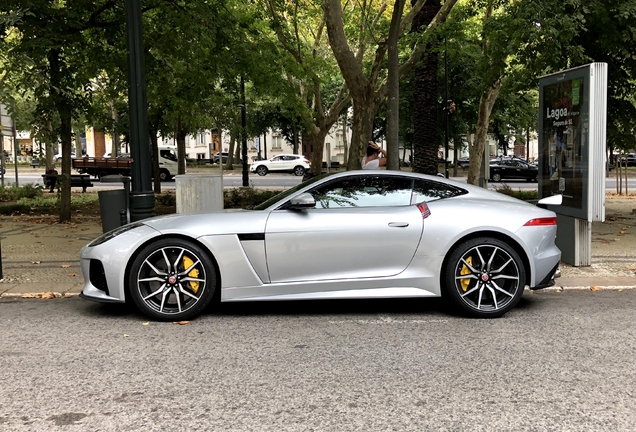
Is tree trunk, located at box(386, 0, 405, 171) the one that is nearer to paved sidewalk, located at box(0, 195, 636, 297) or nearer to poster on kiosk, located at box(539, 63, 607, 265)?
poster on kiosk, located at box(539, 63, 607, 265)

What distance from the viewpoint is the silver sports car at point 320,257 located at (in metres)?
5.41

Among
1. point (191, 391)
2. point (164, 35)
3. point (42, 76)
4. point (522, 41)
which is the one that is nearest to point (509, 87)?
point (522, 41)

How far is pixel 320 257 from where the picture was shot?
546 cm

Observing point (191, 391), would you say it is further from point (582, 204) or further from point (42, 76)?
point (42, 76)

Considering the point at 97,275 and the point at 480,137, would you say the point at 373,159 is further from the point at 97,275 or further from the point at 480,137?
the point at 480,137

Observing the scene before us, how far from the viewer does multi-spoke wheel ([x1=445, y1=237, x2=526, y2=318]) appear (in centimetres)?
552

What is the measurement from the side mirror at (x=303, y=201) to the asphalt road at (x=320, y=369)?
1.05m

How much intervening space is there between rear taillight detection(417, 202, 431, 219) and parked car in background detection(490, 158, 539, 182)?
31.5 metres

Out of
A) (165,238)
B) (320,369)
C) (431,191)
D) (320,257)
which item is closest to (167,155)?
(165,238)

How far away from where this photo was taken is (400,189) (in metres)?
5.83

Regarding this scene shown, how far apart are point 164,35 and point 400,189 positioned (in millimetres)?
8280

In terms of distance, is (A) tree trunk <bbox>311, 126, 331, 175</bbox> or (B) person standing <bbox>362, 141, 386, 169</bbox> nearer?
(B) person standing <bbox>362, 141, 386, 169</bbox>

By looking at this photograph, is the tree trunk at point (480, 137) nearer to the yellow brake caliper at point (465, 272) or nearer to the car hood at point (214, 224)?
the yellow brake caliper at point (465, 272)

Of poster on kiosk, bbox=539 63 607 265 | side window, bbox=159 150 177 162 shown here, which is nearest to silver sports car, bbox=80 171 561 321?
poster on kiosk, bbox=539 63 607 265
